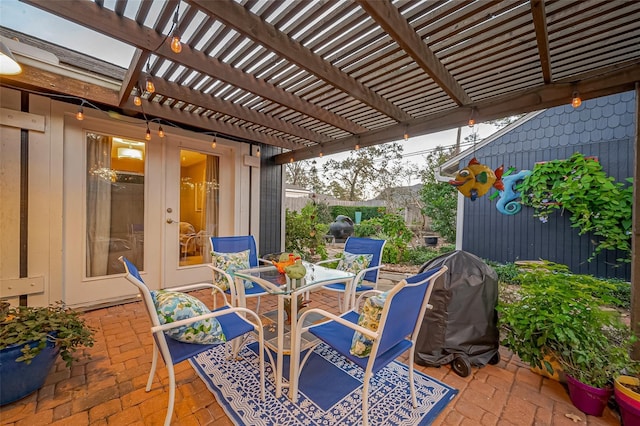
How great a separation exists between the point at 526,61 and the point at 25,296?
5.35m

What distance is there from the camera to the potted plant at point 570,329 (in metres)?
1.67

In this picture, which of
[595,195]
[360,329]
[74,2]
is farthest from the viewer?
[595,195]

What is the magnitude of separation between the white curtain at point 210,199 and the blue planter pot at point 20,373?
2.44 meters

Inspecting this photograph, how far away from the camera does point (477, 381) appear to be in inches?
77.9

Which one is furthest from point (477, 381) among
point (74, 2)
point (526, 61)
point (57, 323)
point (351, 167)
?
point (351, 167)

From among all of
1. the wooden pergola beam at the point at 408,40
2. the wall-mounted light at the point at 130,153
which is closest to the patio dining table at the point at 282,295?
the wooden pergola beam at the point at 408,40

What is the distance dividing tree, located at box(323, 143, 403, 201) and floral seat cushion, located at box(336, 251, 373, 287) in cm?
850

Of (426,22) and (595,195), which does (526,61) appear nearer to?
(426,22)

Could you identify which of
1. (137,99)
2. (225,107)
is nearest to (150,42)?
(137,99)

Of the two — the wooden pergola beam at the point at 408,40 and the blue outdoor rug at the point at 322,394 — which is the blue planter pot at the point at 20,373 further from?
the wooden pergola beam at the point at 408,40

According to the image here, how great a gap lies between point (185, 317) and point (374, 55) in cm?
236

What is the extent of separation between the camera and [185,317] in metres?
1.50

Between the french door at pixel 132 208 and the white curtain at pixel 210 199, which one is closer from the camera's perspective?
the french door at pixel 132 208

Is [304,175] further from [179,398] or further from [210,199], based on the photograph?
[179,398]
